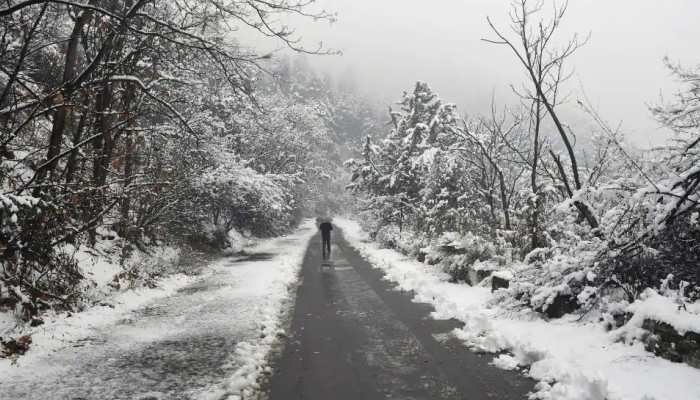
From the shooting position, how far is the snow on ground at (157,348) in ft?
16.0

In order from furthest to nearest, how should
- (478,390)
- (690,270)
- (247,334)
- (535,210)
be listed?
(535,210) < (247,334) < (690,270) < (478,390)

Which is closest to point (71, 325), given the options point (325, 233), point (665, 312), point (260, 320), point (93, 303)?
point (93, 303)

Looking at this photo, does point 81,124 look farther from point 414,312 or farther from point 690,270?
point 690,270

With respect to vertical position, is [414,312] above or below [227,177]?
below

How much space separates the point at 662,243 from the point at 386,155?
20.3 meters

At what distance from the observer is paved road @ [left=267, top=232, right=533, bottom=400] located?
4.79m

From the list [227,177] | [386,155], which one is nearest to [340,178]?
[386,155]

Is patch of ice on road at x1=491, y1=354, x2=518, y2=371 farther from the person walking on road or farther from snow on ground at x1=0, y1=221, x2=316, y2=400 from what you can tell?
the person walking on road

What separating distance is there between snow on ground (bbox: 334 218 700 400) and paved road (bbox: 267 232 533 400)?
309mm

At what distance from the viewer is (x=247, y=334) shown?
7.02m

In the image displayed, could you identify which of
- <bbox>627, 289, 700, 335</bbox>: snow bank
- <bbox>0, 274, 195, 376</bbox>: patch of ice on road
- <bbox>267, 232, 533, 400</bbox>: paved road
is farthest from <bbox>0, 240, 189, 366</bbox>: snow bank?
<bbox>627, 289, 700, 335</bbox>: snow bank

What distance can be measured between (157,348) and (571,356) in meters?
5.40

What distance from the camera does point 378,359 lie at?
5.84 m

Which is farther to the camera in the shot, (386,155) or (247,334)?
(386,155)
